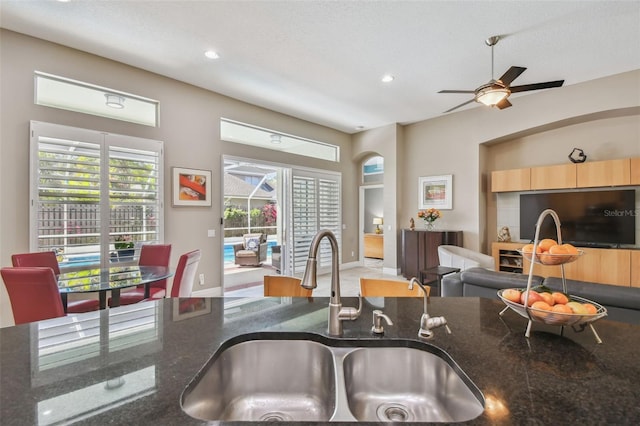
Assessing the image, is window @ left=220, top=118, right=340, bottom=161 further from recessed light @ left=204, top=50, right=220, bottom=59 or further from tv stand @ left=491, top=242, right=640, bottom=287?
tv stand @ left=491, top=242, right=640, bottom=287

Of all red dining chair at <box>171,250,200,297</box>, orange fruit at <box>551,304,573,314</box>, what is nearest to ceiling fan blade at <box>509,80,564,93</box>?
orange fruit at <box>551,304,573,314</box>

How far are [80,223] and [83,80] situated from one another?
1.72 metres

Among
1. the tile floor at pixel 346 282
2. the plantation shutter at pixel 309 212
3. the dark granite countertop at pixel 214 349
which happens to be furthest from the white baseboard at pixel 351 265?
the dark granite countertop at pixel 214 349

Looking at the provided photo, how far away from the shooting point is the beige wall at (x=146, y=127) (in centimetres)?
313

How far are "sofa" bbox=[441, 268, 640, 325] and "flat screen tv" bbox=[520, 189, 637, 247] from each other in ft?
10.5

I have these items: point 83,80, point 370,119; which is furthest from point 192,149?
point 370,119

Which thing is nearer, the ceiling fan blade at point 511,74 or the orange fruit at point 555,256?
the orange fruit at point 555,256

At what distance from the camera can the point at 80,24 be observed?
3.09m

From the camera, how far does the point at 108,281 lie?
264 cm

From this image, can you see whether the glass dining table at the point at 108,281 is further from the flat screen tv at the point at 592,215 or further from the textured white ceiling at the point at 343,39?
the flat screen tv at the point at 592,215

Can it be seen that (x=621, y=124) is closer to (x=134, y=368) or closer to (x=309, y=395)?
(x=309, y=395)

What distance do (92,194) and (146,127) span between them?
3.68 ft

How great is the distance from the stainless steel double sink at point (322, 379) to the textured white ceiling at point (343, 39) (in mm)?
2976

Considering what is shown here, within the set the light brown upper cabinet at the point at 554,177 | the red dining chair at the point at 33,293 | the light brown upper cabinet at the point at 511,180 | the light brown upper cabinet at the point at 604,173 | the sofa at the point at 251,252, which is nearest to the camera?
the red dining chair at the point at 33,293
